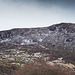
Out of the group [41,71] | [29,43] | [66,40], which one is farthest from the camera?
[29,43]

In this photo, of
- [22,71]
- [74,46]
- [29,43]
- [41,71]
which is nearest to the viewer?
[41,71]

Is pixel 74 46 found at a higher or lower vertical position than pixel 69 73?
lower

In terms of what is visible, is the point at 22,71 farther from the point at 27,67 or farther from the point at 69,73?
the point at 69,73

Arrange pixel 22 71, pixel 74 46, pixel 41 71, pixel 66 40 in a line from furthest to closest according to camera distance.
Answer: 1. pixel 66 40
2. pixel 74 46
3. pixel 22 71
4. pixel 41 71

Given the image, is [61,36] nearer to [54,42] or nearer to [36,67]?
A: [54,42]

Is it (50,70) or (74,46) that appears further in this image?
(74,46)

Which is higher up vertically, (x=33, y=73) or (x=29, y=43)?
(x=33, y=73)

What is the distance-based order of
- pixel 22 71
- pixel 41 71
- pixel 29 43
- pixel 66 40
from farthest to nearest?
pixel 29 43 < pixel 66 40 < pixel 22 71 < pixel 41 71

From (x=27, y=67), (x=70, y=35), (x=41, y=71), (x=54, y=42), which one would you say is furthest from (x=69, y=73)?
(x=70, y=35)

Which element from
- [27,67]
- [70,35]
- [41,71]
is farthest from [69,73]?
[70,35]
